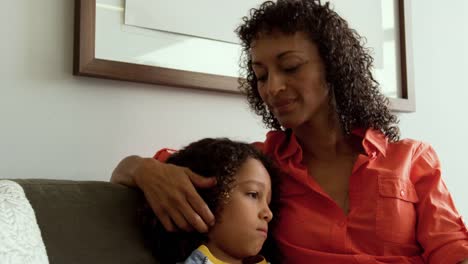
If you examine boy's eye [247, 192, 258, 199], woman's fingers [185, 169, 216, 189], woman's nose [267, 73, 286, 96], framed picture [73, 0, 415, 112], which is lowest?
boy's eye [247, 192, 258, 199]

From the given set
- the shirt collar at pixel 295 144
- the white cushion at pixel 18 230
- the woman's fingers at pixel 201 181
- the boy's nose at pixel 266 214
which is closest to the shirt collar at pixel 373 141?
the shirt collar at pixel 295 144

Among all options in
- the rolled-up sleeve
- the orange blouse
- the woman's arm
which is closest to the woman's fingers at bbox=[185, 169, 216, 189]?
the woman's arm

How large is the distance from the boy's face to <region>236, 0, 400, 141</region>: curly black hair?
38 centimetres

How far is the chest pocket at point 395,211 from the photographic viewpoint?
1170 millimetres

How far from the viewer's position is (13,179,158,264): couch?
939 millimetres

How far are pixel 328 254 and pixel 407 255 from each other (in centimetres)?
19

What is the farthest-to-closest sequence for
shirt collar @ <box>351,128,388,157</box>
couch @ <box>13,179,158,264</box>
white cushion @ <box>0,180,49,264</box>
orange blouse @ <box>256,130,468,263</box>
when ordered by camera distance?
shirt collar @ <box>351,128,388,157</box> < orange blouse @ <box>256,130,468,263</box> < couch @ <box>13,179,158,264</box> < white cushion @ <box>0,180,49,264</box>

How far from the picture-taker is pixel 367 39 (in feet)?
6.21

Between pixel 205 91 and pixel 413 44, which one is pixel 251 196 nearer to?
pixel 205 91

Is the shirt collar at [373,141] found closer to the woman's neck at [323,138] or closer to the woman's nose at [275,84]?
the woman's neck at [323,138]

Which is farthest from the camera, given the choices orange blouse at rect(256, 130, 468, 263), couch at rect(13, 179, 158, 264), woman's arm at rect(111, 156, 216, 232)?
orange blouse at rect(256, 130, 468, 263)

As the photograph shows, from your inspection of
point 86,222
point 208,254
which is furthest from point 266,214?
point 86,222

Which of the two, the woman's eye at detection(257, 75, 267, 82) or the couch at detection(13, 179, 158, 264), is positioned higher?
the woman's eye at detection(257, 75, 267, 82)

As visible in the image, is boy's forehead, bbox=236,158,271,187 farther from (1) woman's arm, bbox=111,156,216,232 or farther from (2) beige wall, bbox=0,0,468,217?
(2) beige wall, bbox=0,0,468,217
